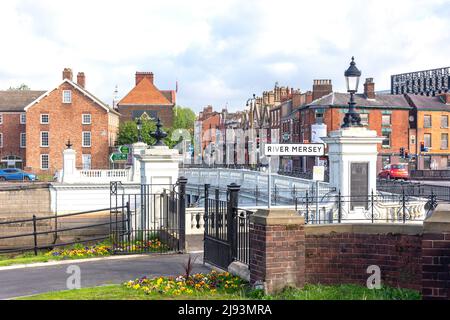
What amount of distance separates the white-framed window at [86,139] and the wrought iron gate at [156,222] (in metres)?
54.0

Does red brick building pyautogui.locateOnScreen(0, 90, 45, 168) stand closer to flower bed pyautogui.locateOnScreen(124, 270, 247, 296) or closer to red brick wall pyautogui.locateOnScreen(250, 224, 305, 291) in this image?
flower bed pyautogui.locateOnScreen(124, 270, 247, 296)

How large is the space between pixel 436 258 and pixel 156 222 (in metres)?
10.6

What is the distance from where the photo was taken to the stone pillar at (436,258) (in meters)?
7.98

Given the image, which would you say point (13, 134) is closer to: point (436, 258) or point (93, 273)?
point (93, 273)

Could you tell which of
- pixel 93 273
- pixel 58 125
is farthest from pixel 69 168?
pixel 93 273

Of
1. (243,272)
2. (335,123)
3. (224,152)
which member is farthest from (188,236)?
(224,152)

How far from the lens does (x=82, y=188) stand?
137 ft

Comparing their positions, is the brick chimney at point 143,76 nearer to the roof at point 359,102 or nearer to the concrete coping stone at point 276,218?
the roof at point 359,102

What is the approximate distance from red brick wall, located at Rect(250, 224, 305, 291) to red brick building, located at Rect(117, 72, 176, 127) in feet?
262

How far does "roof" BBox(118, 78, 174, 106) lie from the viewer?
8894 centimetres

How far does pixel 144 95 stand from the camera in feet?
293

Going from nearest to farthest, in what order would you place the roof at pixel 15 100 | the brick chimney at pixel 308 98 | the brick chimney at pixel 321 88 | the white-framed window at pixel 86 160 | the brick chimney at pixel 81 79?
the brick chimney at pixel 321 88
the brick chimney at pixel 308 98
the white-framed window at pixel 86 160
the roof at pixel 15 100
the brick chimney at pixel 81 79

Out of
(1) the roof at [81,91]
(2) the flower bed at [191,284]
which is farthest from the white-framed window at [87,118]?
(2) the flower bed at [191,284]

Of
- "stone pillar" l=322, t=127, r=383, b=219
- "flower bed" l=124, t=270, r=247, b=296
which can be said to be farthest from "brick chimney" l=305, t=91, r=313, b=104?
"flower bed" l=124, t=270, r=247, b=296
